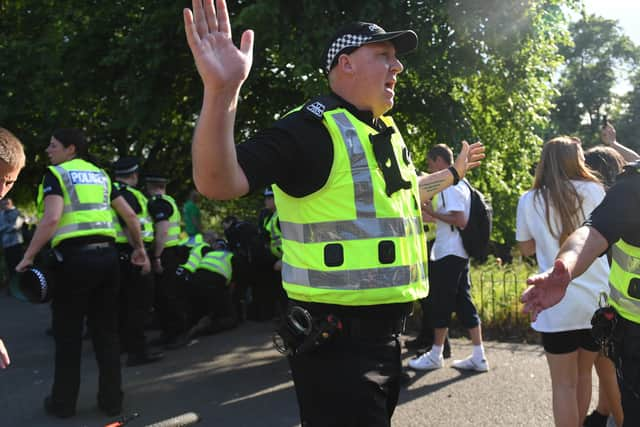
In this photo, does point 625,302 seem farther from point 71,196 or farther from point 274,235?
point 274,235

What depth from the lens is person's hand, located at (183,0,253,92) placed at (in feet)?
5.61

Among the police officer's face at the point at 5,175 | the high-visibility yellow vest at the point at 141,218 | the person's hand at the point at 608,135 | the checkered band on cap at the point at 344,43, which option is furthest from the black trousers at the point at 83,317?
the person's hand at the point at 608,135

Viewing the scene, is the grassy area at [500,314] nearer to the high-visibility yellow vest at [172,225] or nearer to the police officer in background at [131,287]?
the high-visibility yellow vest at [172,225]

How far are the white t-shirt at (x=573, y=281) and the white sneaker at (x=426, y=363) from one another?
2.22 meters

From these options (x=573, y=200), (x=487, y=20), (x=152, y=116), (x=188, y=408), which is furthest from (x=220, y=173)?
(x=152, y=116)

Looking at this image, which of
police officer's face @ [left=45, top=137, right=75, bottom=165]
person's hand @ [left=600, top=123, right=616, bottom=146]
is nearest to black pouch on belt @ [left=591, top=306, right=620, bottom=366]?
person's hand @ [left=600, top=123, right=616, bottom=146]

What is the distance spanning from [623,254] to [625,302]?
0.20m

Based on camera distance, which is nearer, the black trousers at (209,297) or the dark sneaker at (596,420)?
the dark sneaker at (596,420)

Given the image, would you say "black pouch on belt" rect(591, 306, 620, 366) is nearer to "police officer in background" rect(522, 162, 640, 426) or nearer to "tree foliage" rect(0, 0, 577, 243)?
"police officer in background" rect(522, 162, 640, 426)

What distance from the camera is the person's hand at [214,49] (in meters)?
1.71

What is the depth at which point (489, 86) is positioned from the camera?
32.2 ft

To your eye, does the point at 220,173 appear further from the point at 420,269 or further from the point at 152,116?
the point at 152,116

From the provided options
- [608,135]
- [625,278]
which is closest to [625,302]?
[625,278]

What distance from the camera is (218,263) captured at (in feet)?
24.7
